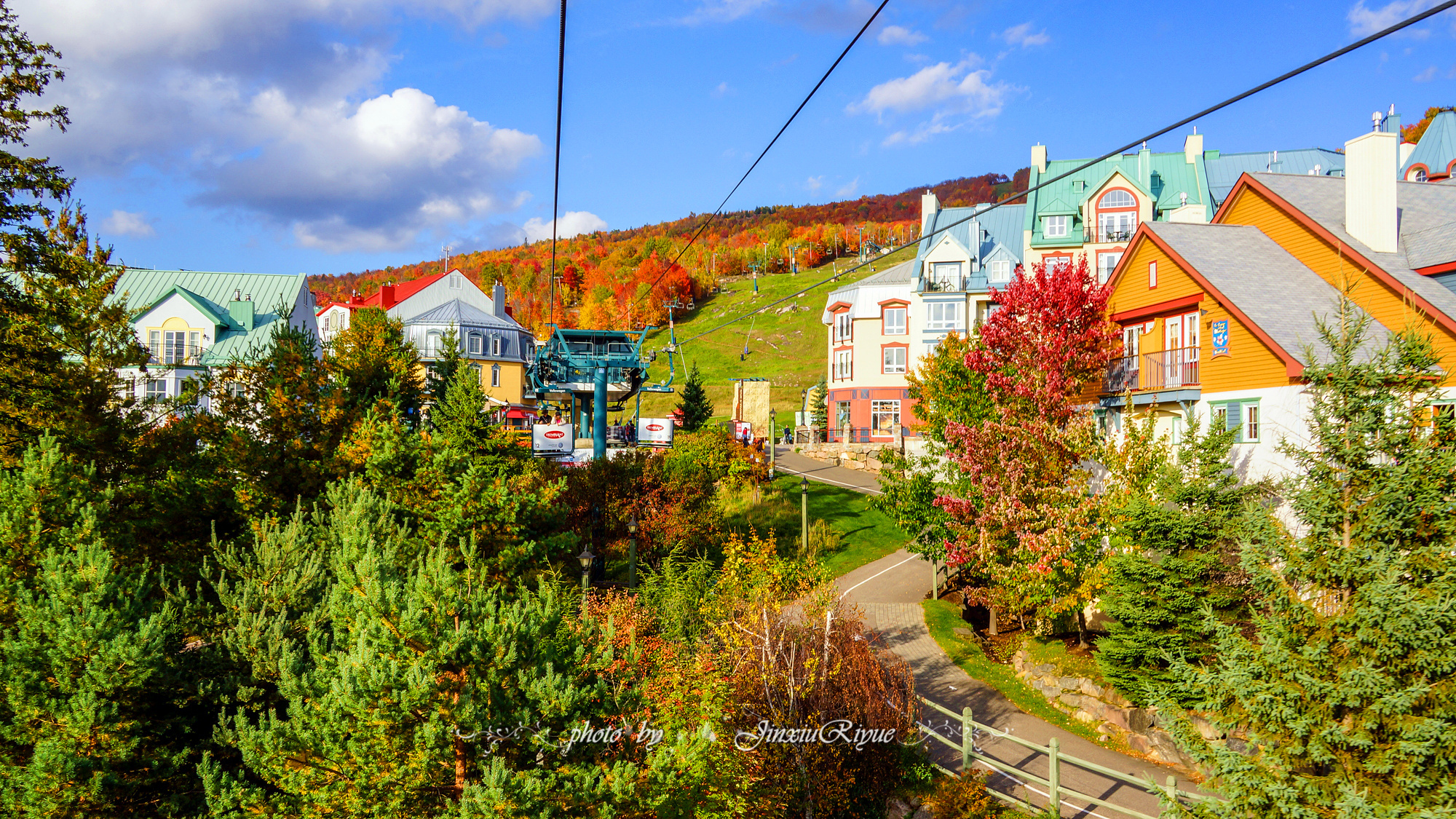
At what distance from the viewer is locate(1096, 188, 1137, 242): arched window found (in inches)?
1715

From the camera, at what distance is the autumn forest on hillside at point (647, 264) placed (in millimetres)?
122875

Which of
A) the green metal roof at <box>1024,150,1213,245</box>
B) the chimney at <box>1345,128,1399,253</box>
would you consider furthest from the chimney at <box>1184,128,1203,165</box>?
the chimney at <box>1345,128,1399,253</box>

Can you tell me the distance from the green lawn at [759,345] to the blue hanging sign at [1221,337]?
55.2 metres

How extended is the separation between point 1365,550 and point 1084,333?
469 inches

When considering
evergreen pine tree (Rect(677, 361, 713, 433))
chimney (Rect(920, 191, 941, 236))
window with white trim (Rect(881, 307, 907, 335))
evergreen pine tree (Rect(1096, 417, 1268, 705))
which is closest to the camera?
evergreen pine tree (Rect(1096, 417, 1268, 705))

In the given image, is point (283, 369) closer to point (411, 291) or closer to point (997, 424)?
point (997, 424)

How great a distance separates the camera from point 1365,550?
7.75 metres

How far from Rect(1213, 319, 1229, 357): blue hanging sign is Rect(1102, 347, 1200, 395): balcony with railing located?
1.09m

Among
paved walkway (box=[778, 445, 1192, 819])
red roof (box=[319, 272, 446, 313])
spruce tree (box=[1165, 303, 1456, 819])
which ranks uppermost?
red roof (box=[319, 272, 446, 313])

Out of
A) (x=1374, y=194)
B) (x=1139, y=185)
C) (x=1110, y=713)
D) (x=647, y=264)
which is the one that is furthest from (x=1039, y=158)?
(x=647, y=264)

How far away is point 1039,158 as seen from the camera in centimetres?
5034

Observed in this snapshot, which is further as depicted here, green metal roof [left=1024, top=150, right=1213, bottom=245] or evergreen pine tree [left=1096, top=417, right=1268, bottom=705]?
green metal roof [left=1024, top=150, right=1213, bottom=245]

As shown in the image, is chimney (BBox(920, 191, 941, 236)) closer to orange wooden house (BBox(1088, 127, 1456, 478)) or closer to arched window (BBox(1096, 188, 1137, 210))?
arched window (BBox(1096, 188, 1137, 210))

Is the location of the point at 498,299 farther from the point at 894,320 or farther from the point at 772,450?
the point at 772,450
